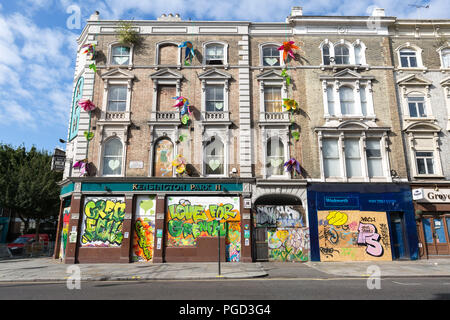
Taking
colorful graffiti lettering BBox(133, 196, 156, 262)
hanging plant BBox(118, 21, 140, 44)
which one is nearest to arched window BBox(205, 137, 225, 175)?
colorful graffiti lettering BBox(133, 196, 156, 262)

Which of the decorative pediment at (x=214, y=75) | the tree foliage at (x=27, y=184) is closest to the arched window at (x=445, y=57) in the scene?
the decorative pediment at (x=214, y=75)

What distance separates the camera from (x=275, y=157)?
1834 cm

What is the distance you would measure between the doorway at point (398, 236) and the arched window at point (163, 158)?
14429 millimetres

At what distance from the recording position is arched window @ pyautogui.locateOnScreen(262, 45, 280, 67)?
65.3 feet

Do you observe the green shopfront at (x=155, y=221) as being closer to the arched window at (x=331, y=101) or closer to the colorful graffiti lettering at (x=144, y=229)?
the colorful graffiti lettering at (x=144, y=229)

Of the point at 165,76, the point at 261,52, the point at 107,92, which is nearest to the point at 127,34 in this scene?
the point at 165,76

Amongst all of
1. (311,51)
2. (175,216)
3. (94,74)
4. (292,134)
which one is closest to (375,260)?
(292,134)

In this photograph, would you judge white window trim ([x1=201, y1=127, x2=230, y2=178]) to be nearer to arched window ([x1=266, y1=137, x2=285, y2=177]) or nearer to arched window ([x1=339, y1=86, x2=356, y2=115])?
arched window ([x1=266, y1=137, x2=285, y2=177])

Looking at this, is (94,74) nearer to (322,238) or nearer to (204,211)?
(204,211)

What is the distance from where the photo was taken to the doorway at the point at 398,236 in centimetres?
1708

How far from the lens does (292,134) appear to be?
1844 centimetres

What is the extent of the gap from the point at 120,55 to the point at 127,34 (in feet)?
4.93

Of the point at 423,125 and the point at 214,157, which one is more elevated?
the point at 423,125

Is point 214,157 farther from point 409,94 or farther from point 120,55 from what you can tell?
point 409,94
